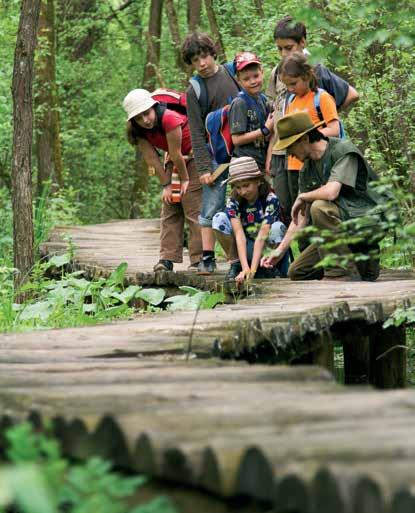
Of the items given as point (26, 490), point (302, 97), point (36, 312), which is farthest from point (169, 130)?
point (26, 490)

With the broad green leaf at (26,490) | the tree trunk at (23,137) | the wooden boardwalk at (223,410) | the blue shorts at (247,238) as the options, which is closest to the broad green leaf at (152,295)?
the blue shorts at (247,238)

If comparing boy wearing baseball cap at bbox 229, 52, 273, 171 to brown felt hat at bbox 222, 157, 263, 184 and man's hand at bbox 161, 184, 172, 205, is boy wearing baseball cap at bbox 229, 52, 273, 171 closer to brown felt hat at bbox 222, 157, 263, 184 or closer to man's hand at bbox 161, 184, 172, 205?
brown felt hat at bbox 222, 157, 263, 184

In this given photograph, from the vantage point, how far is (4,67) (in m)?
18.2

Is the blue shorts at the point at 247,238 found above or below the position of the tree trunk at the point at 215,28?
below

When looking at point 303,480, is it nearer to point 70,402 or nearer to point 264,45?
point 70,402

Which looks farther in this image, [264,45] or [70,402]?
[264,45]

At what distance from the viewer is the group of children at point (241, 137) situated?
27.8 feet

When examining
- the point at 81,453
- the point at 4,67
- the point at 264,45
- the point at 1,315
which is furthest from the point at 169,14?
the point at 81,453

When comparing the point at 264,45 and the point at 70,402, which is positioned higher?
the point at 264,45

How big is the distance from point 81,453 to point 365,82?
935 centimetres

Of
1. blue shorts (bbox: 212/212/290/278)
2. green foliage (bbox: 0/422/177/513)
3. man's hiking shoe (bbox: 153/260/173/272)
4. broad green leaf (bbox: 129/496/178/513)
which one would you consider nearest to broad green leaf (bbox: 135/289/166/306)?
blue shorts (bbox: 212/212/290/278)

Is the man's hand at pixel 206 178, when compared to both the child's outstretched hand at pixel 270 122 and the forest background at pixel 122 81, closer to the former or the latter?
the child's outstretched hand at pixel 270 122

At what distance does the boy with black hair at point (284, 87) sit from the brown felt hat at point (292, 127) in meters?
0.65

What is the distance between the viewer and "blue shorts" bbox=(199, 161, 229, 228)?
30.4ft
